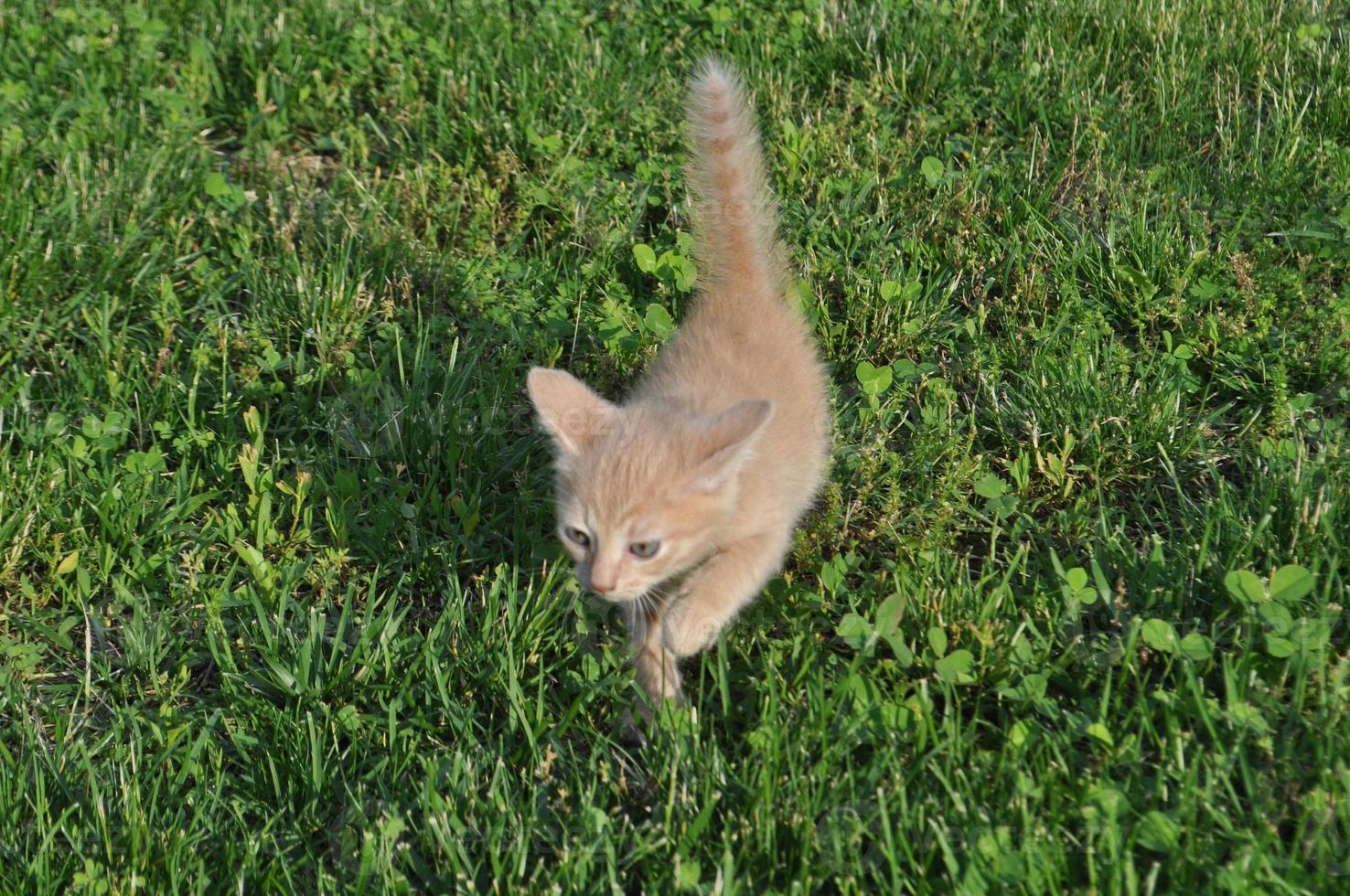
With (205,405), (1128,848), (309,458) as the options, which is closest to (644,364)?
Result: (309,458)

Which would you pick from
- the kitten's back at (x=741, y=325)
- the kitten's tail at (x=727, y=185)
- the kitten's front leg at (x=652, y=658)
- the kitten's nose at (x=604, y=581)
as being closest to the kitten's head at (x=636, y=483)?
the kitten's nose at (x=604, y=581)

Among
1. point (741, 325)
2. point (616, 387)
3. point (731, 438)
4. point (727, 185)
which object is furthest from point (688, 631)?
point (727, 185)

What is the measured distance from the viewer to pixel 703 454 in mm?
2674

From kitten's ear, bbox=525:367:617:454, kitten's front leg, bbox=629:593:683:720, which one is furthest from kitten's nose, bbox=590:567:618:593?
kitten's ear, bbox=525:367:617:454

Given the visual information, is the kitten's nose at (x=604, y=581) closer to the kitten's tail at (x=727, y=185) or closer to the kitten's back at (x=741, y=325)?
the kitten's back at (x=741, y=325)

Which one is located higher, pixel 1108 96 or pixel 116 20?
pixel 116 20

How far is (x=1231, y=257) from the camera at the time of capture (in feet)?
12.3

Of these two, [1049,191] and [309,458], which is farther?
[1049,191]

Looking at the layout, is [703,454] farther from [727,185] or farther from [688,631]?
[727,185]

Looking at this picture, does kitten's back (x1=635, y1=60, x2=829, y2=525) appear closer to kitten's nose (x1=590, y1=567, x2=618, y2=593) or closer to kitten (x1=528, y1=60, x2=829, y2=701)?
kitten (x1=528, y1=60, x2=829, y2=701)

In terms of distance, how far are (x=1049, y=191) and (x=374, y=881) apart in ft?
9.49

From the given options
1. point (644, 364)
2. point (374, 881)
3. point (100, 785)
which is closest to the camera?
point (374, 881)

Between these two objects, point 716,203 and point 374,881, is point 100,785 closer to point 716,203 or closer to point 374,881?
point 374,881

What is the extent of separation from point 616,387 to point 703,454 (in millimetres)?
1142
